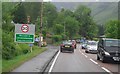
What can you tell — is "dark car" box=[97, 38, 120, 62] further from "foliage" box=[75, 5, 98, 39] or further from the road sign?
"foliage" box=[75, 5, 98, 39]

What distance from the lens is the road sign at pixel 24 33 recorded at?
2766 centimetres

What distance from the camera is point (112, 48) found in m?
24.9

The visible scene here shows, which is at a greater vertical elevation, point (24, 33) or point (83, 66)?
point (24, 33)

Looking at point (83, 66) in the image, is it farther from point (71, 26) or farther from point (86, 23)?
point (86, 23)

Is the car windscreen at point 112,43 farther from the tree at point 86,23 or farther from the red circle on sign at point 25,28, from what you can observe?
the tree at point 86,23

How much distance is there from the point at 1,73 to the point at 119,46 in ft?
44.0

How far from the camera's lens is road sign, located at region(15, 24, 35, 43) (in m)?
27.7

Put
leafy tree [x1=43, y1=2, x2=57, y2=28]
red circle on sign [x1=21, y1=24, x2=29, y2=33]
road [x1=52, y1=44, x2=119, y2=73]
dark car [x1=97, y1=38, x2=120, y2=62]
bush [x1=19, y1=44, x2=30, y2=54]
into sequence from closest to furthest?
road [x1=52, y1=44, x2=119, y2=73] → dark car [x1=97, y1=38, x2=120, y2=62] → red circle on sign [x1=21, y1=24, x2=29, y2=33] → bush [x1=19, y1=44, x2=30, y2=54] → leafy tree [x1=43, y1=2, x2=57, y2=28]

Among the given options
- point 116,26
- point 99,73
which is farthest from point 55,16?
point 99,73

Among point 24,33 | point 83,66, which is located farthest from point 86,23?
point 83,66

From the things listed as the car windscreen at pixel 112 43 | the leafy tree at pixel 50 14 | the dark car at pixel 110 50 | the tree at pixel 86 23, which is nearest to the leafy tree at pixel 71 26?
the leafy tree at pixel 50 14

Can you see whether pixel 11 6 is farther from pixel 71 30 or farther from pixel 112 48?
pixel 71 30

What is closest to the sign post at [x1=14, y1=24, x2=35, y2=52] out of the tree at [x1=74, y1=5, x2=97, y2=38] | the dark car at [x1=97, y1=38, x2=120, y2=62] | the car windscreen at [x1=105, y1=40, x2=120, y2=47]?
the dark car at [x1=97, y1=38, x2=120, y2=62]

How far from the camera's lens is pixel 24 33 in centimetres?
2811
